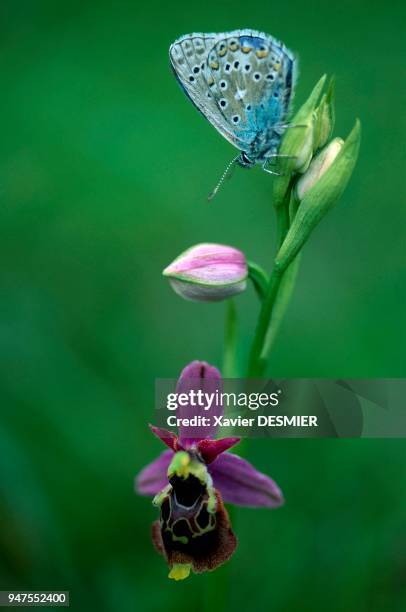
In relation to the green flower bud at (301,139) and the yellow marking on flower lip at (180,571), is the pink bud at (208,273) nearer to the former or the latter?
the green flower bud at (301,139)

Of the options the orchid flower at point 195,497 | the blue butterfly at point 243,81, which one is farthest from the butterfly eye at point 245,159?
the orchid flower at point 195,497

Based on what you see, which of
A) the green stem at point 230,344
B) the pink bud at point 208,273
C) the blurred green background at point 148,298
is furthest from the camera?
the blurred green background at point 148,298

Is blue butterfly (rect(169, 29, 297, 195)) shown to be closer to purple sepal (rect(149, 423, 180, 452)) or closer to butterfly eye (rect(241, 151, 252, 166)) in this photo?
butterfly eye (rect(241, 151, 252, 166))

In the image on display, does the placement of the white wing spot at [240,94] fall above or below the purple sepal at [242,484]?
above

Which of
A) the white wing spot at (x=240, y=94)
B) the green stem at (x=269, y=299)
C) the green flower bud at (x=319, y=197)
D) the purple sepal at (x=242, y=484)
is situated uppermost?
the white wing spot at (x=240, y=94)

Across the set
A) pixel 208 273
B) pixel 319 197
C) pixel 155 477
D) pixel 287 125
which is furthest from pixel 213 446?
pixel 287 125

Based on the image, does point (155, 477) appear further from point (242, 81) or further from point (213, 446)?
point (242, 81)

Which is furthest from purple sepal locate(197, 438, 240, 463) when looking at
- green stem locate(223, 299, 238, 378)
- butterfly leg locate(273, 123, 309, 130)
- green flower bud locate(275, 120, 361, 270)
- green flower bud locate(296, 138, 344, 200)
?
butterfly leg locate(273, 123, 309, 130)
